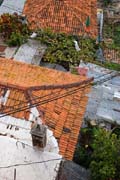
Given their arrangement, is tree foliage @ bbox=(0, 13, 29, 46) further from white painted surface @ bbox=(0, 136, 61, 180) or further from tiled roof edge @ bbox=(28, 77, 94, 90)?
white painted surface @ bbox=(0, 136, 61, 180)

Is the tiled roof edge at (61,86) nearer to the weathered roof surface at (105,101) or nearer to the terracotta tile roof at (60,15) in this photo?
the weathered roof surface at (105,101)

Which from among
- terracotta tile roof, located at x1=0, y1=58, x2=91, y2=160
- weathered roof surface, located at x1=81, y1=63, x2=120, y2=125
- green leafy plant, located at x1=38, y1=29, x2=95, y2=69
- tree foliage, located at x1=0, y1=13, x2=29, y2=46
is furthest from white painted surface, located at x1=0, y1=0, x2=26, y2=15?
terracotta tile roof, located at x1=0, y1=58, x2=91, y2=160

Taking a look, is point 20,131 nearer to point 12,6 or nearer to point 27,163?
point 27,163

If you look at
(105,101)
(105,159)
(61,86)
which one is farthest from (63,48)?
(105,159)

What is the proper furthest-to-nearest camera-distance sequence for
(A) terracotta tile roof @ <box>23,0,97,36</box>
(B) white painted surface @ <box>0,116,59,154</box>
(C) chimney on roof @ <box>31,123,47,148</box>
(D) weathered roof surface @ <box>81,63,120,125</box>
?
1. (A) terracotta tile roof @ <box>23,0,97,36</box>
2. (D) weathered roof surface @ <box>81,63,120,125</box>
3. (B) white painted surface @ <box>0,116,59,154</box>
4. (C) chimney on roof @ <box>31,123,47,148</box>

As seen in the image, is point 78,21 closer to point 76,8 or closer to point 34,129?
point 76,8

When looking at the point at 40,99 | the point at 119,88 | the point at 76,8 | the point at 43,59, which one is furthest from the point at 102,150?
the point at 76,8
